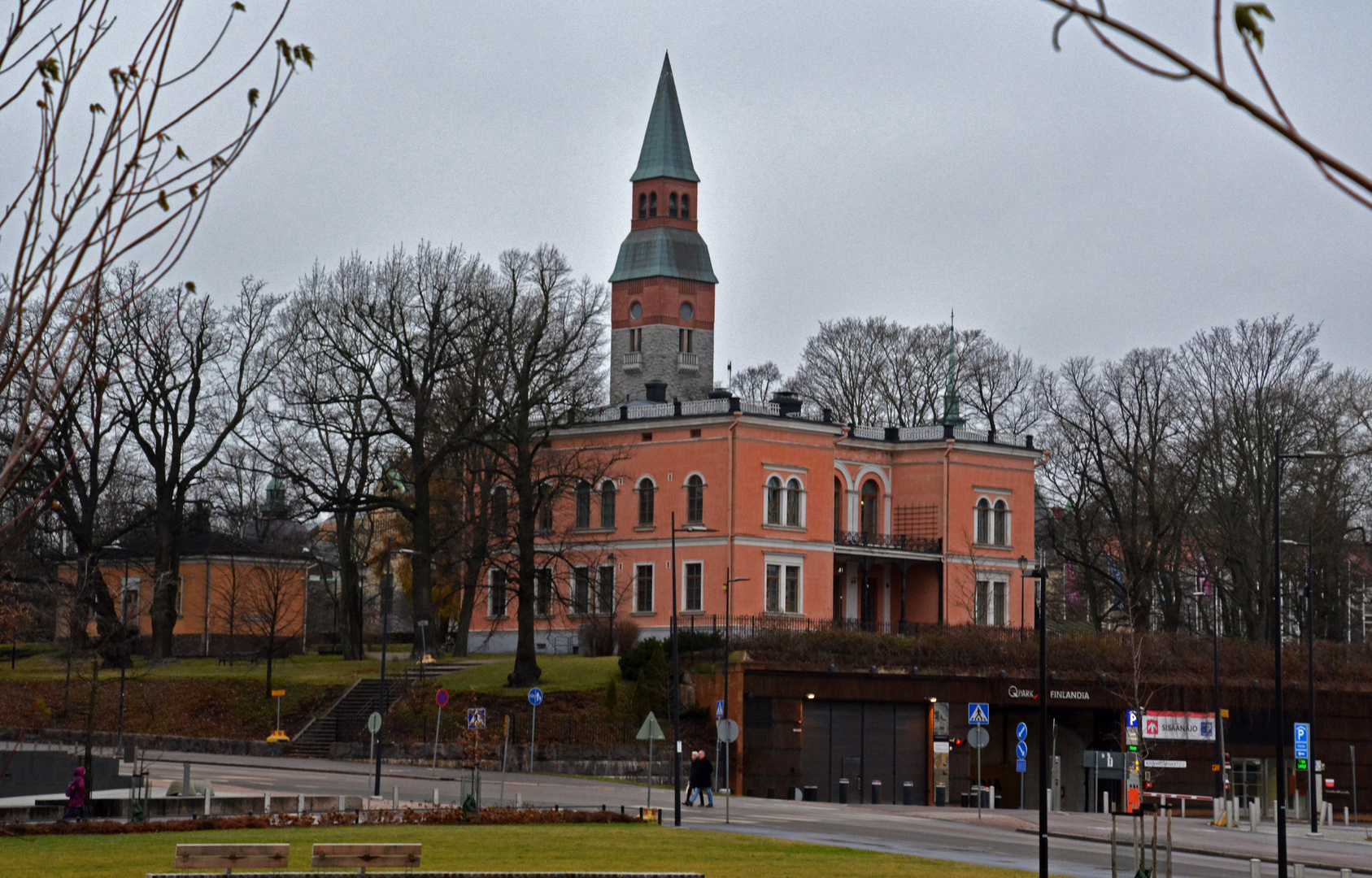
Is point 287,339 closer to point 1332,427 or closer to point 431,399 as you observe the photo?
point 431,399

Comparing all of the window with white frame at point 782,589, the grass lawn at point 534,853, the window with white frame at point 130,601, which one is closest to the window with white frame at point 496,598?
the window with white frame at point 782,589

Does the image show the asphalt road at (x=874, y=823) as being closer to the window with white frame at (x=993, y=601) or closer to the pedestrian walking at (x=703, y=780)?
the pedestrian walking at (x=703, y=780)

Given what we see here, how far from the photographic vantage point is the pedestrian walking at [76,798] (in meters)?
29.0

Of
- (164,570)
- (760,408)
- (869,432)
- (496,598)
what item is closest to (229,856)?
(164,570)

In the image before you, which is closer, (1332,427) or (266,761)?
(266,761)

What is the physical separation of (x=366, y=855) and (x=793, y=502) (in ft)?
160

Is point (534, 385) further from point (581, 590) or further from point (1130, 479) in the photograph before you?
point (1130, 479)

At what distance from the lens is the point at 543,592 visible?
224 ft

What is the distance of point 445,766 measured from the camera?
49906mm

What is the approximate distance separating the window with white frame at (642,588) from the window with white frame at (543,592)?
3.35 meters

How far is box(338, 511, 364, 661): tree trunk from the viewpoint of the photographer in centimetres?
6353

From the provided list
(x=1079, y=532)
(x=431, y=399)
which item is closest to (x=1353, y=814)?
(x=1079, y=532)

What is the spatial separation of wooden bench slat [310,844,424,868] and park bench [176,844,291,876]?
0.41 meters

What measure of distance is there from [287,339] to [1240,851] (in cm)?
4211
